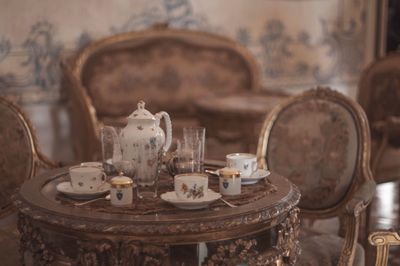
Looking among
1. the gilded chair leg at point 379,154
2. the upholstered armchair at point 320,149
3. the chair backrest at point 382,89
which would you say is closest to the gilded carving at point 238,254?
the upholstered armchair at point 320,149

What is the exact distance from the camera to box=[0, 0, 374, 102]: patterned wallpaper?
9.73 ft

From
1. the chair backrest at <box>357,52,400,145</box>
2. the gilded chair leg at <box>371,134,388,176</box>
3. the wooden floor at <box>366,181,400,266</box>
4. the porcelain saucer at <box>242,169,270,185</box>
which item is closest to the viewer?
the porcelain saucer at <box>242,169,270,185</box>

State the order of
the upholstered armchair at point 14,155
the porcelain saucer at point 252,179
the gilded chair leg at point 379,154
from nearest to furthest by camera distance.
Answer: the porcelain saucer at point 252,179 < the upholstered armchair at point 14,155 < the gilded chair leg at point 379,154

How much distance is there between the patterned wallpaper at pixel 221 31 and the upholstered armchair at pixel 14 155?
38.4 inches

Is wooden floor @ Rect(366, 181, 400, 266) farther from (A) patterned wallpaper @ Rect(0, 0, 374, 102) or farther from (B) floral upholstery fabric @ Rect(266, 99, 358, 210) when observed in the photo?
(A) patterned wallpaper @ Rect(0, 0, 374, 102)

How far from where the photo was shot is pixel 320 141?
6.54ft

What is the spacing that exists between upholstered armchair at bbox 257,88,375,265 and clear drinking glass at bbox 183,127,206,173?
0.44 metres

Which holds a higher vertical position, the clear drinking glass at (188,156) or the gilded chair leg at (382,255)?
the clear drinking glass at (188,156)

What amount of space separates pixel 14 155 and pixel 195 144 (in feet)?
2.28

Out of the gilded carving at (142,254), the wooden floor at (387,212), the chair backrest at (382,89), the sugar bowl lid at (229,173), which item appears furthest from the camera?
the chair backrest at (382,89)

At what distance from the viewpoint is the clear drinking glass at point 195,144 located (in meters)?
1.54

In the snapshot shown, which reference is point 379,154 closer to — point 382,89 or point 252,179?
point 382,89

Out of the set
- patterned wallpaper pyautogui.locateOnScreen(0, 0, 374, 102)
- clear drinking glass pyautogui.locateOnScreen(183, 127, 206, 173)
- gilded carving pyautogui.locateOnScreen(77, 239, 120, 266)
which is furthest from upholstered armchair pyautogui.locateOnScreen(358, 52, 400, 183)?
gilded carving pyautogui.locateOnScreen(77, 239, 120, 266)

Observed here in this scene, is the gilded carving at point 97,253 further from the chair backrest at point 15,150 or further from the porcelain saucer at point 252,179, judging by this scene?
the chair backrest at point 15,150
